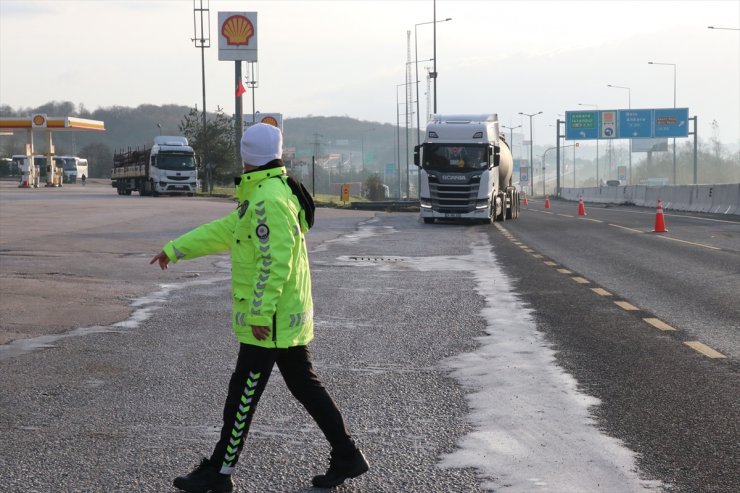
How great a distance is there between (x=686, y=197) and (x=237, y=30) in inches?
1562

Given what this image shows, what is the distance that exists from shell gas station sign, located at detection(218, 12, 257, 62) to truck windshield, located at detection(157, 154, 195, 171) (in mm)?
16652

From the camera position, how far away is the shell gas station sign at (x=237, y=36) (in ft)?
248

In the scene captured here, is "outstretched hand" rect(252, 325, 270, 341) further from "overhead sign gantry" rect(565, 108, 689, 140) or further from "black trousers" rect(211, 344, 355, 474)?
"overhead sign gantry" rect(565, 108, 689, 140)

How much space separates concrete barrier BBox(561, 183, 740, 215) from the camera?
40375 millimetres

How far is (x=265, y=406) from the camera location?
6914 mm

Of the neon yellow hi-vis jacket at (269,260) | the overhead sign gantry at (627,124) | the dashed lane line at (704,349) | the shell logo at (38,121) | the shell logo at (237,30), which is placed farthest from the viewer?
the shell logo at (38,121)

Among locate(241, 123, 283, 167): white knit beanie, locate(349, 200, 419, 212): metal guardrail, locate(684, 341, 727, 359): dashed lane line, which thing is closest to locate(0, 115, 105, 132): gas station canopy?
locate(349, 200, 419, 212): metal guardrail

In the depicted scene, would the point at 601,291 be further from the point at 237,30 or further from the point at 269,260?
the point at 237,30

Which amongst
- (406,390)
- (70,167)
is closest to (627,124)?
(70,167)

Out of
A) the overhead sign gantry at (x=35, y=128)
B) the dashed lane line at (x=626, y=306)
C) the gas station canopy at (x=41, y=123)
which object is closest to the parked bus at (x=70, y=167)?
the overhead sign gantry at (x=35, y=128)

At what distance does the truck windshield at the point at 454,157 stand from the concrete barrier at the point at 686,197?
10.7 m

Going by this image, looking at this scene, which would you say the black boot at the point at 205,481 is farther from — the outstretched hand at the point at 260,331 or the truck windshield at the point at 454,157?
the truck windshield at the point at 454,157

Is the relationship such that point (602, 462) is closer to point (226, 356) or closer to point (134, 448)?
point (134, 448)

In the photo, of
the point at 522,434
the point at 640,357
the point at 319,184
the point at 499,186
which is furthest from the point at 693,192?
the point at 319,184
